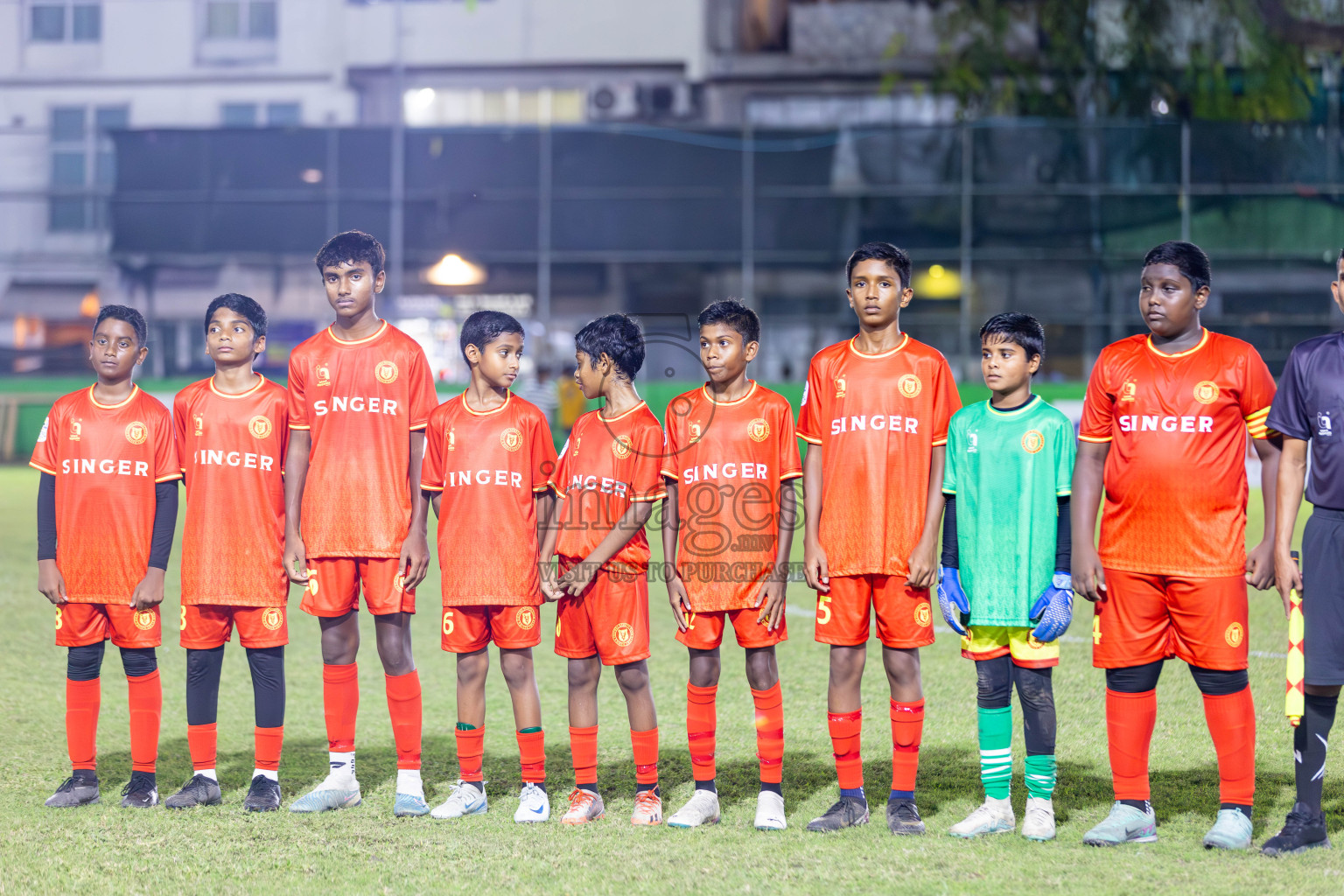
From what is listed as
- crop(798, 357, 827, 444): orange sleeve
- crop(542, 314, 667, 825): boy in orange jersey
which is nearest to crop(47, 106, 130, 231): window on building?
crop(542, 314, 667, 825): boy in orange jersey

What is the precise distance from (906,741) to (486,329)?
2090 mm

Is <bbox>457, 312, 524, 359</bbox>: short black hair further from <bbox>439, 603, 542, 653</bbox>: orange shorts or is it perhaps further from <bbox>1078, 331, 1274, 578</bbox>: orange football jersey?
<bbox>1078, 331, 1274, 578</bbox>: orange football jersey

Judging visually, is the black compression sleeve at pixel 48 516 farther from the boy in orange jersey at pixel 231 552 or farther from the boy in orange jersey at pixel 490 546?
the boy in orange jersey at pixel 490 546

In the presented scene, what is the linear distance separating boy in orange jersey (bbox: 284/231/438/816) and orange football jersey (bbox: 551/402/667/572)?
22.0 inches

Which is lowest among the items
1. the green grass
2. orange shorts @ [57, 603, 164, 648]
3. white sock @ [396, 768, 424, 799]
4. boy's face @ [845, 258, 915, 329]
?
the green grass

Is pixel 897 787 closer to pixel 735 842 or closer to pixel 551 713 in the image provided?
pixel 735 842

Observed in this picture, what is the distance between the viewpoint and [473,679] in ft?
15.3

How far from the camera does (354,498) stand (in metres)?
4.73

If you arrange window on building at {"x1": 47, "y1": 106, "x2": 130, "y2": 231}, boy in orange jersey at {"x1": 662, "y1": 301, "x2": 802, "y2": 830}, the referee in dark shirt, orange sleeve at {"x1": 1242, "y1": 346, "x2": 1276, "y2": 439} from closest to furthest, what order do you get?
the referee in dark shirt
orange sleeve at {"x1": 1242, "y1": 346, "x2": 1276, "y2": 439}
boy in orange jersey at {"x1": 662, "y1": 301, "x2": 802, "y2": 830}
window on building at {"x1": 47, "y1": 106, "x2": 130, "y2": 231}

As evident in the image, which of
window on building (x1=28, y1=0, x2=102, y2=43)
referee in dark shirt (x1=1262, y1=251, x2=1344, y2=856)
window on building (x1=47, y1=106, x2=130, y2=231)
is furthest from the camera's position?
window on building (x1=28, y1=0, x2=102, y2=43)

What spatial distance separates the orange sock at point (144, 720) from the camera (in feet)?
15.5

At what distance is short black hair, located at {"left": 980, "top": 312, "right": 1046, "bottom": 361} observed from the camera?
14.5ft

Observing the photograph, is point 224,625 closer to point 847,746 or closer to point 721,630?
point 721,630

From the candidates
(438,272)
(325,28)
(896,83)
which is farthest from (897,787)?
(325,28)
